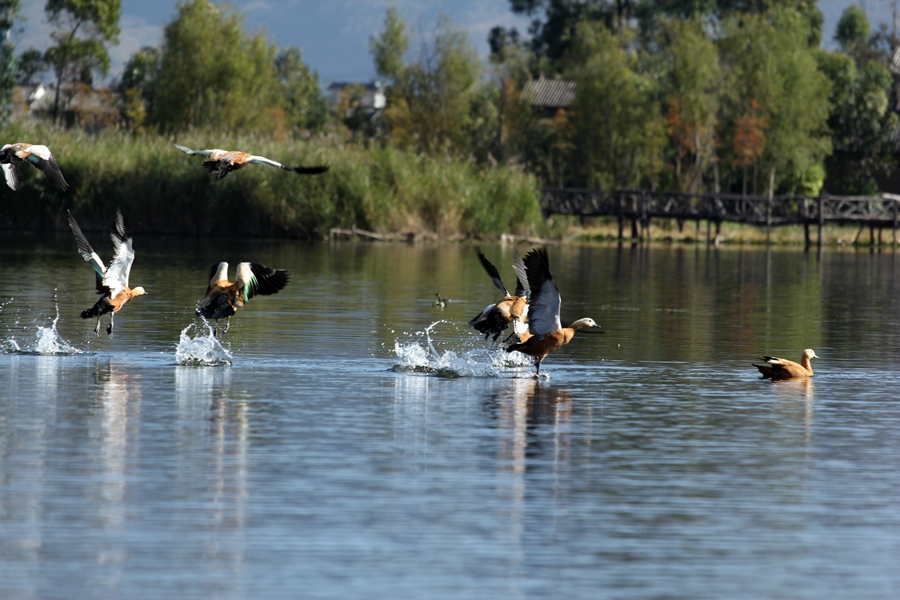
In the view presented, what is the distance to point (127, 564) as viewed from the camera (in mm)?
9461

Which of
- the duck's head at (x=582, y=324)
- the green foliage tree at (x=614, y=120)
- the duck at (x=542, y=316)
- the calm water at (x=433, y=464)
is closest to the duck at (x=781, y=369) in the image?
the calm water at (x=433, y=464)

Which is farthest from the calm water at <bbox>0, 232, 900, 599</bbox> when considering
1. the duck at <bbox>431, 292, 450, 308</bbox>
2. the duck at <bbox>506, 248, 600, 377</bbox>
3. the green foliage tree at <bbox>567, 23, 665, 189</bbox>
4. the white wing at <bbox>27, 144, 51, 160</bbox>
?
the green foliage tree at <bbox>567, 23, 665, 189</bbox>

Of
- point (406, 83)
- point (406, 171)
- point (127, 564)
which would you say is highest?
point (406, 83)

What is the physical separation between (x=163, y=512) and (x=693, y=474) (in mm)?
4453

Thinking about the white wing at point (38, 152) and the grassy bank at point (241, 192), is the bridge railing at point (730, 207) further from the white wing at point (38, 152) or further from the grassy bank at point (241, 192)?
the white wing at point (38, 152)

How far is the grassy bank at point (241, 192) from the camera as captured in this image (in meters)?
57.2

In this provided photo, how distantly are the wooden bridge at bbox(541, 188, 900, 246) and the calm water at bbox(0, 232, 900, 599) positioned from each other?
4184 cm

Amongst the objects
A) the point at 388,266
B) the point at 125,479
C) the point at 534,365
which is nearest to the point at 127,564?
the point at 125,479

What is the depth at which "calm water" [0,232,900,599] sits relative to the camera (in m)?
9.55

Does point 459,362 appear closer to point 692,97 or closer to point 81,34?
point 692,97

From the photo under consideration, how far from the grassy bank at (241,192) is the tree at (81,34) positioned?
29.7 meters

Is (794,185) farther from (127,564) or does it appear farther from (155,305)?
(127,564)

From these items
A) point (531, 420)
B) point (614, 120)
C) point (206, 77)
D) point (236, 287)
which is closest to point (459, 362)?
point (236, 287)

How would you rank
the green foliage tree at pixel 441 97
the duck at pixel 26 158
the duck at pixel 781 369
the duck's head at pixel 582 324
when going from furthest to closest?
the green foliage tree at pixel 441 97 < the duck at pixel 781 369 < the duck at pixel 26 158 < the duck's head at pixel 582 324
